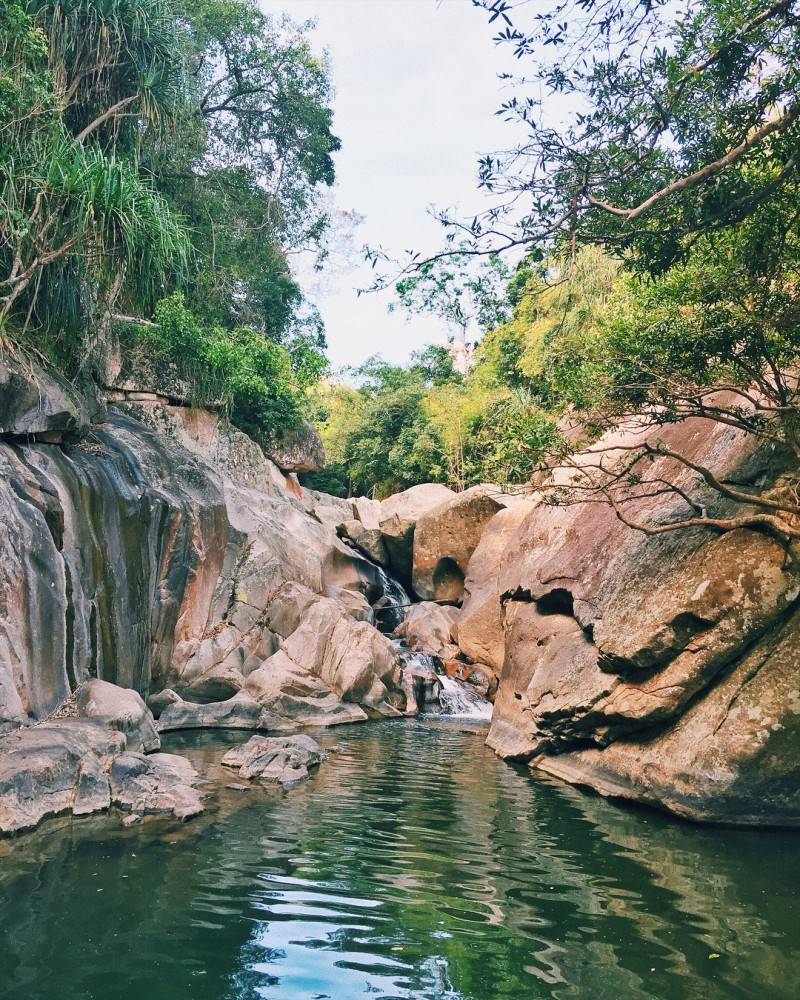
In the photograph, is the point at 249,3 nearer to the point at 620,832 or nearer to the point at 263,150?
the point at 263,150

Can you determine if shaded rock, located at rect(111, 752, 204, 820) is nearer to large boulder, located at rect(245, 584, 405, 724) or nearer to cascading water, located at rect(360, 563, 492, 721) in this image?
large boulder, located at rect(245, 584, 405, 724)

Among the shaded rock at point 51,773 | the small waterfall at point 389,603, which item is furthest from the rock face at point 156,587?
the small waterfall at point 389,603

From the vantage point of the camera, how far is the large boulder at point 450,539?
894 inches

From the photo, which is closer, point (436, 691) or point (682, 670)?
point (682, 670)

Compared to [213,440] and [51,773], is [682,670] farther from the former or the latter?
[213,440]

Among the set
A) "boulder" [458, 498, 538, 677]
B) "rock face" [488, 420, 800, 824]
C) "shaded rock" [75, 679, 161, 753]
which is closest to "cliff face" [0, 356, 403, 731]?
"shaded rock" [75, 679, 161, 753]

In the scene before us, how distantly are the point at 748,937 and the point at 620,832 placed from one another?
112 inches

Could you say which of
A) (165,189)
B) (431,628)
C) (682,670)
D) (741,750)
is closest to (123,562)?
(682,670)

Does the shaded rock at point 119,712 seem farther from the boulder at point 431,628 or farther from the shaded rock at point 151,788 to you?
the boulder at point 431,628

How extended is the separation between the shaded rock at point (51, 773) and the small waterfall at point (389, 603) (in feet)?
46.0

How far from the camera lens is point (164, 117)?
51.7 feet

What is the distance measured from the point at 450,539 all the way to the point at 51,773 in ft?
53.7

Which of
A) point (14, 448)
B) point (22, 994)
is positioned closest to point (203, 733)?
point (14, 448)

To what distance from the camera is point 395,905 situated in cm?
570
